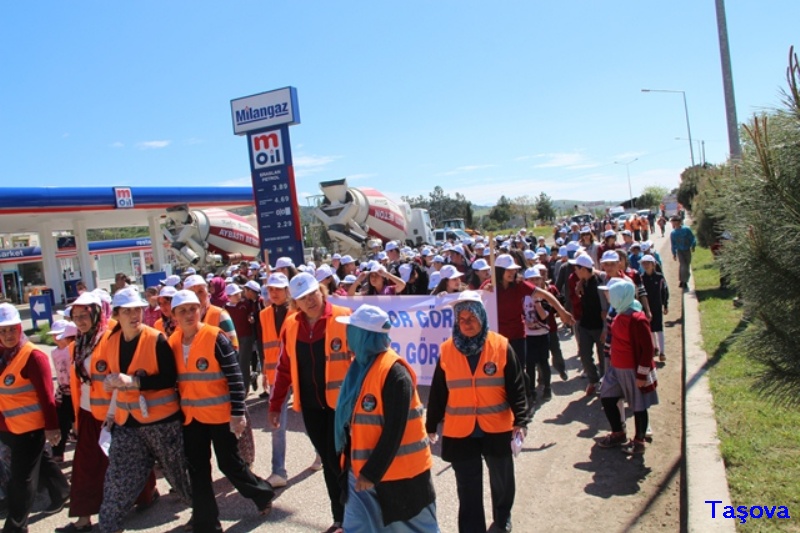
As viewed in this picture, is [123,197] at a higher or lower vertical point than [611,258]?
higher

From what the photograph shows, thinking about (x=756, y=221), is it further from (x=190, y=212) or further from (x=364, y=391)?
(x=190, y=212)

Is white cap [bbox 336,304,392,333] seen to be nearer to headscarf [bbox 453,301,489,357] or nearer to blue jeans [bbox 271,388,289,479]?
headscarf [bbox 453,301,489,357]

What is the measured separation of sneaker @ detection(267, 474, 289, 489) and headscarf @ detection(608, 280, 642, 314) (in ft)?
11.6

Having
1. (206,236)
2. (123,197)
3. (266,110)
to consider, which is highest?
(123,197)

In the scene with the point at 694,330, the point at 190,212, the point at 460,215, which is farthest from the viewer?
the point at 460,215

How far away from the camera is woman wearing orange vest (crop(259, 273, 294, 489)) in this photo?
590 centimetres

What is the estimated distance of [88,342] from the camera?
5461 mm

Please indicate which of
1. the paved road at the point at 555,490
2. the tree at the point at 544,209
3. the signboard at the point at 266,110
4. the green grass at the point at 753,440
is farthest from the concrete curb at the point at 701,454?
the tree at the point at 544,209

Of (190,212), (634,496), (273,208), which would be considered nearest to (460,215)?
(190,212)

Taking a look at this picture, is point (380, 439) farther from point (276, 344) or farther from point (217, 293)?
point (217, 293)

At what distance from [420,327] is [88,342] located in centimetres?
393

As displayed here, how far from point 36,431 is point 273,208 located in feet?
34.0

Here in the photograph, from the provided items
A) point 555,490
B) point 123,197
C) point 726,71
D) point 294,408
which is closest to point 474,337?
point 294,408

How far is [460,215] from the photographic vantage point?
91.6m
